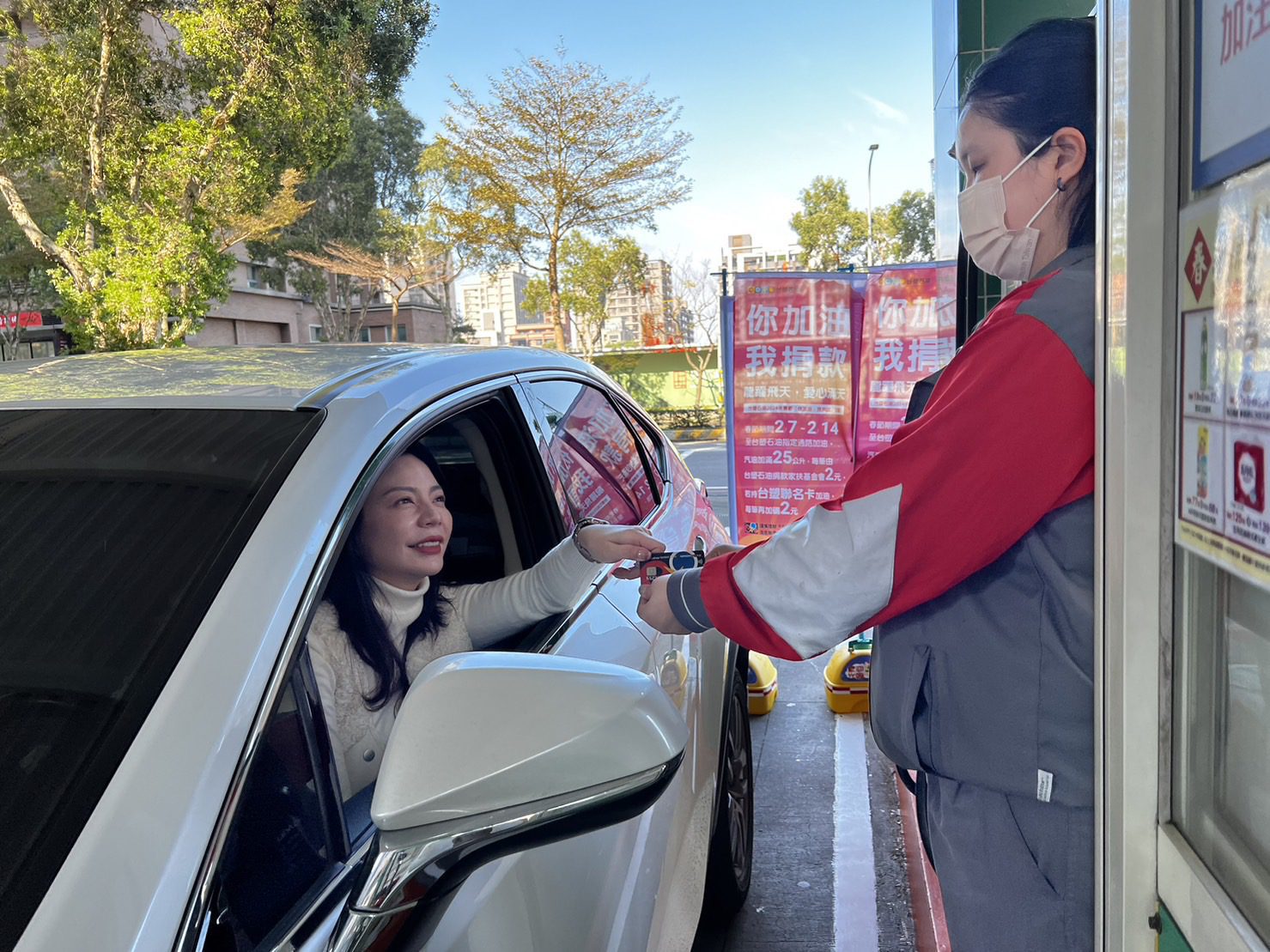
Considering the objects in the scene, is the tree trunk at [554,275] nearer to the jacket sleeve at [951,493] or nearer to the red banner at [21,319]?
the red banner at [21,319]

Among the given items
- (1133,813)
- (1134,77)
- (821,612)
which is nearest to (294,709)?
(821,612)

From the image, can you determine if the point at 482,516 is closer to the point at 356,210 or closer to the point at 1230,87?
the point at 1230,87

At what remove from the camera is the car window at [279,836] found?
93 cm

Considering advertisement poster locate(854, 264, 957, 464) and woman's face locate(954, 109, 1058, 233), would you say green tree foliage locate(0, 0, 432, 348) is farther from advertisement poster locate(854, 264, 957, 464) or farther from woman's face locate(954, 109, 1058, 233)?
woman's face locate(954, 109, 1058, 233)

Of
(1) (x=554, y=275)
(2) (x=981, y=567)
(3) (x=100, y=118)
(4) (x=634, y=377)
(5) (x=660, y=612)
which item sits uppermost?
(3) (x=100, y=118)

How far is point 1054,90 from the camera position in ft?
4.58

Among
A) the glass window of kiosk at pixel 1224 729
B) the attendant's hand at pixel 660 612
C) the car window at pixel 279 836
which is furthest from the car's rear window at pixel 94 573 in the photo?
the glass window of kiosk at pixel 1224 729

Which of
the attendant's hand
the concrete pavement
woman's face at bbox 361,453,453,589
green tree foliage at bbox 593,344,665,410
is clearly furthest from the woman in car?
green tree foliage at bbox 593,344,665,410

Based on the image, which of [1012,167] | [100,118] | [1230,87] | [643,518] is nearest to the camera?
[1230,87]

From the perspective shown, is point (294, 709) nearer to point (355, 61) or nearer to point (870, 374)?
point (870, 374)

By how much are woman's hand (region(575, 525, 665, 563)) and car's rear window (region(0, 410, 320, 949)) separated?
2.18 ft

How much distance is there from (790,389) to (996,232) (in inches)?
140

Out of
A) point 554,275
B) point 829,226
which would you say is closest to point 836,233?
point 829,226

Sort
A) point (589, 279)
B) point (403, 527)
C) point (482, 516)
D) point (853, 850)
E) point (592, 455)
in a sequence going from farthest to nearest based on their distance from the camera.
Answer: point (589, 279) < point (853, 850) < point (592, 455) < point (482, 516) < point (403, 527)
